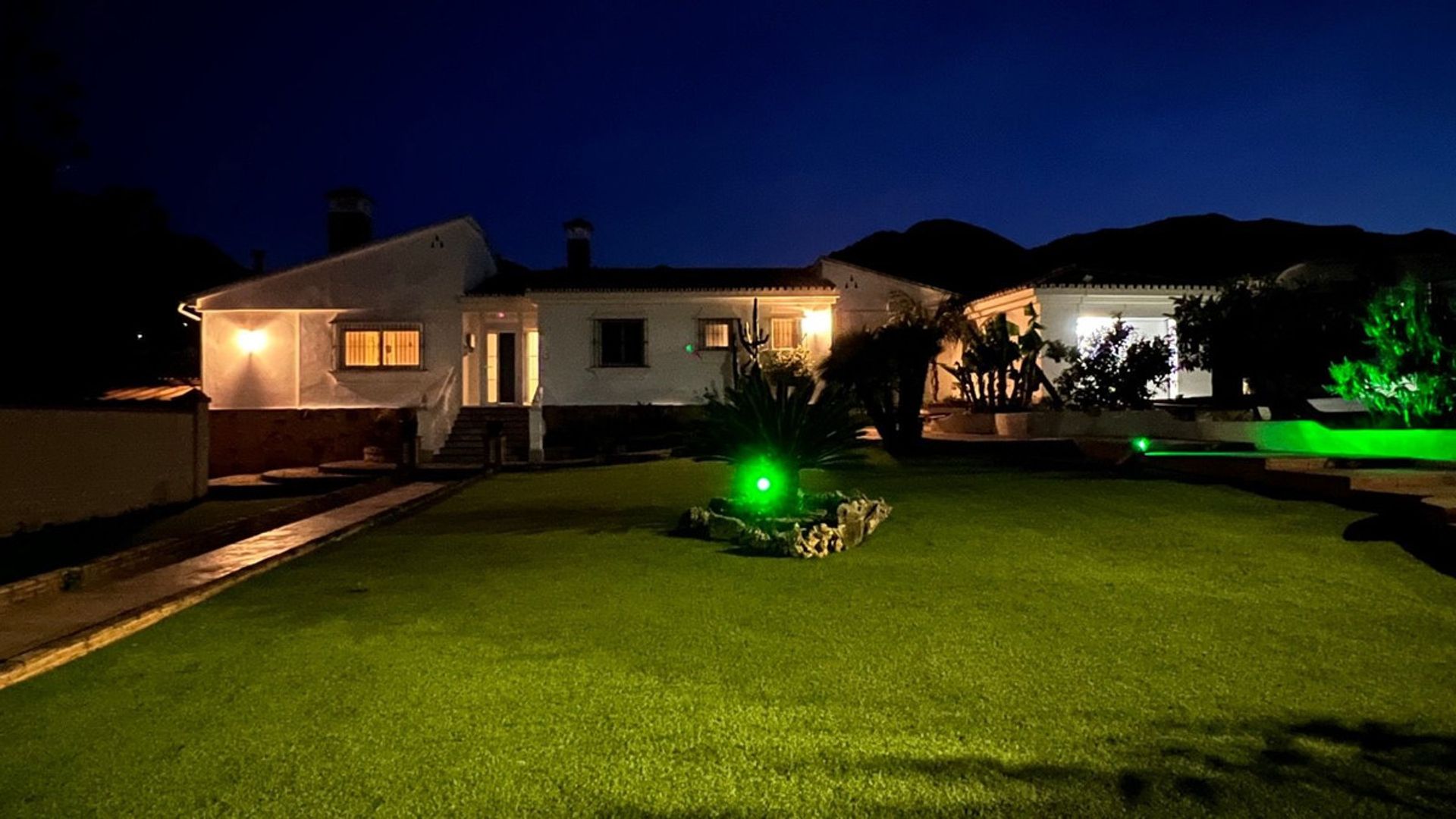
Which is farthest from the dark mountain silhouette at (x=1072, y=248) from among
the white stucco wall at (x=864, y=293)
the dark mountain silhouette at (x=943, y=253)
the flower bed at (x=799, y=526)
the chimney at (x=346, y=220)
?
the flower bed at (x=799, y=526)

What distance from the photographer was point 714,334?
24938mm

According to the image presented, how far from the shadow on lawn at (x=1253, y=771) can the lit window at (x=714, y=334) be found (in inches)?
828

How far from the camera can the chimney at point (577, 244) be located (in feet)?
96.3

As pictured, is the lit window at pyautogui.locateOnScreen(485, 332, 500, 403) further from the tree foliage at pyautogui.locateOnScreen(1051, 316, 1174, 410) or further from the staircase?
the tree foliage at pyautogui.locateOnScreen(1051, 316, 1174, 410)

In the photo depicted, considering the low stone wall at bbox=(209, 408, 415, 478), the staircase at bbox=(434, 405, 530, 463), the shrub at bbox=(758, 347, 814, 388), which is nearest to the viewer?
the shrub at bbox=(758, 347, 814, 388)

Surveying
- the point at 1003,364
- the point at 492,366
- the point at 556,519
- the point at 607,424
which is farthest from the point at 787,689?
the point at 492,366

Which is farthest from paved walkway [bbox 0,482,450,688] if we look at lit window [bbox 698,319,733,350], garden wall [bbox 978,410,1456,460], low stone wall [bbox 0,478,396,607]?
lit window [bbox 698,319,733,350]

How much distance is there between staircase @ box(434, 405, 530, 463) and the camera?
907 inches

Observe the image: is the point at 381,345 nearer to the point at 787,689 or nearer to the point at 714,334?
the point at 714,334

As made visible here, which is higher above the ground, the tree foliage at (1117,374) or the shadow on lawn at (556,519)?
the tree foliage at (1117,374)

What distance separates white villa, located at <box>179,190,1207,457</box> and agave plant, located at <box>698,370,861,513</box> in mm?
14286

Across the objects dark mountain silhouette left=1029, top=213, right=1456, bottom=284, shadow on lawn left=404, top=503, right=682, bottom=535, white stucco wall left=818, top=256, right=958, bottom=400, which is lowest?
shadow on lawn left=404, top=503, right=682, bottom=535

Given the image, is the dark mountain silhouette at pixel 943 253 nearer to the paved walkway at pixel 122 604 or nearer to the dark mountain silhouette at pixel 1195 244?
the dark mountain silhouette at pixel 1195 244

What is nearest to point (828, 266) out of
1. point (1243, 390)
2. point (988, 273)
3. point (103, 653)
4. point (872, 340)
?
point (872, 340)
